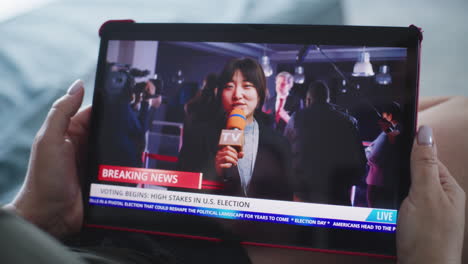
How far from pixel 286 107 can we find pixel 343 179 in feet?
0.62

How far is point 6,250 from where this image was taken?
0.31 meters

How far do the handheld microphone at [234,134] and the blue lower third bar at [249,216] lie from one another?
14 centimetres

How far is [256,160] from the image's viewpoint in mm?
695

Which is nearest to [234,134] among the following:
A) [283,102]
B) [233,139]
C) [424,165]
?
[233,139]

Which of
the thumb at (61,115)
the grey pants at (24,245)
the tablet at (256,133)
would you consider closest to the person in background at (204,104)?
the tablet at (256,133)

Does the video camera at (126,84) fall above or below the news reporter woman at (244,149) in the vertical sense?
above

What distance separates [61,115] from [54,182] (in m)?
0.15

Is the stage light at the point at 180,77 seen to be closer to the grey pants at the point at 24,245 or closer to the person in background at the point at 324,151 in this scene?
the person in background at the point at 324,151

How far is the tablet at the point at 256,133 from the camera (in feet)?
2.16

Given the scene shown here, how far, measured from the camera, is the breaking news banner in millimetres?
657

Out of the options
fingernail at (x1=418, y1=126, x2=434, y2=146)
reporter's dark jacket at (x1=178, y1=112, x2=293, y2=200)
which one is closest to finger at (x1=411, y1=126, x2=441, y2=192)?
fingernail at (x1=418, y1=126, x2=434, y2=146)

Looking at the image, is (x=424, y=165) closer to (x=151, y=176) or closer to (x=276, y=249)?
(x=276, y=249)

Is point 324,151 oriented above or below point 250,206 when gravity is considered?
above

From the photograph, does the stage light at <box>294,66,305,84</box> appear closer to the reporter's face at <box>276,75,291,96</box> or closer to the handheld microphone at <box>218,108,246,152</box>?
the reporter's face at <box>276,75,291,96</box>
